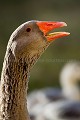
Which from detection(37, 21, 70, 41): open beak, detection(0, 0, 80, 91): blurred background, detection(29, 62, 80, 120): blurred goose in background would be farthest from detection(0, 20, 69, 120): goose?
detection(0, 0, 80, 91): blurred background

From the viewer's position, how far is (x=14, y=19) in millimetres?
16016

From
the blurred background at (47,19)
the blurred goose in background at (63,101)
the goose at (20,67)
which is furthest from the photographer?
the blurred background at (47,19)

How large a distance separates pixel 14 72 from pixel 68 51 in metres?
10.8

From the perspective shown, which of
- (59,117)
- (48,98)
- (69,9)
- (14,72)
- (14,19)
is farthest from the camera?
(69,9)

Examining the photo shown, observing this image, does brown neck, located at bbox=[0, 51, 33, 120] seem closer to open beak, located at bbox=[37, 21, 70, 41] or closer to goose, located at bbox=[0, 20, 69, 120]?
goose, located at bbox=[0, 20, 69, 120]

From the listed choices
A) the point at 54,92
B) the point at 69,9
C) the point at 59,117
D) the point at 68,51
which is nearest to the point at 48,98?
the point at 54,92

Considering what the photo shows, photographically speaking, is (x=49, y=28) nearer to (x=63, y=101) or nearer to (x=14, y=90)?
(x=14, y=90)

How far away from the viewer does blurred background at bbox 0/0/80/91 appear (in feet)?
42.9

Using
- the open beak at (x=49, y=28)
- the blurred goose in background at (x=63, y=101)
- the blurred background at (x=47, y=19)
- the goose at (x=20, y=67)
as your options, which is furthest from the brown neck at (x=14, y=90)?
the blurred background at (x=47, y=19)

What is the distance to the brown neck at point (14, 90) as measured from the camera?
384cm

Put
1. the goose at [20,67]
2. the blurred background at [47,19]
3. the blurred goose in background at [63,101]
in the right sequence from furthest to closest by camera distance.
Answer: the blurred background at [47,19] → the blurred goose in background at [63,101] → the goose at [20,67]

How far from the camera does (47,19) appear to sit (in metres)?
15.8

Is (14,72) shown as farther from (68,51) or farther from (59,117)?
(68,51)

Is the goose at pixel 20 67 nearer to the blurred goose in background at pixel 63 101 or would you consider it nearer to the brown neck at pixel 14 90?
the brown neck at pixel 14 90
